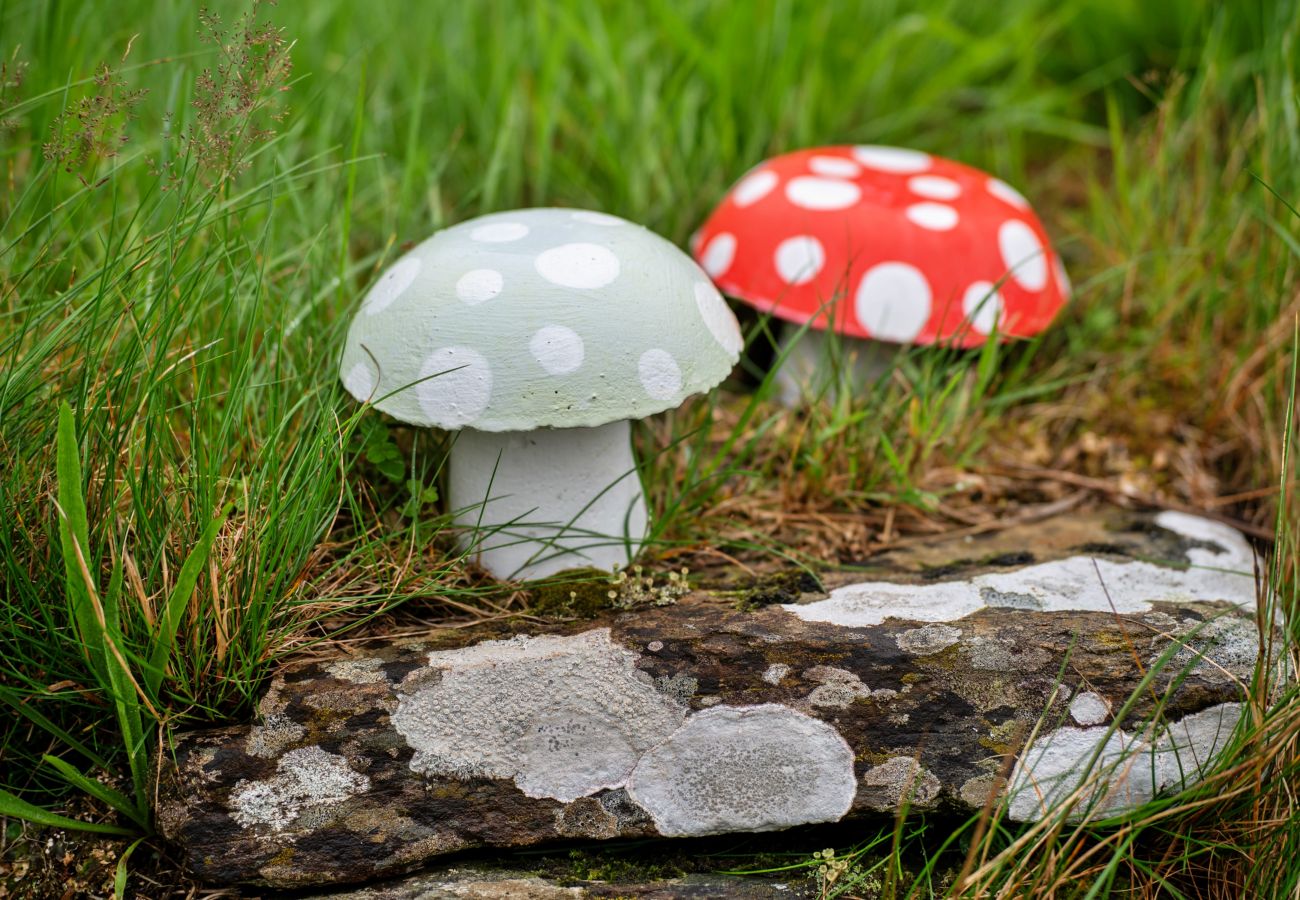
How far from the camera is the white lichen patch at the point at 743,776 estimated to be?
178 centimetres

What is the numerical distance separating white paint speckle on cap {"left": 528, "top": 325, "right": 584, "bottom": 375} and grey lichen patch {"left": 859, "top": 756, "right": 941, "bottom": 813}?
906 millimetres

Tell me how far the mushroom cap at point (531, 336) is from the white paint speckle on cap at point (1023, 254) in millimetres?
1111

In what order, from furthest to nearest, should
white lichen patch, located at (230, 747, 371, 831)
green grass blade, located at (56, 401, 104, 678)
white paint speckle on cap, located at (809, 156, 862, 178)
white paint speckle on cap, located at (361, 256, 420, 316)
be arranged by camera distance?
white paint speckle on cap, located at (809, 156, 862, 178), white paint speckle on cap, located at (361, 256, 420, 316), white lichen patch, located at (230, 747, 371, 831), green grass blade, located at (56, 401, 104, 678)

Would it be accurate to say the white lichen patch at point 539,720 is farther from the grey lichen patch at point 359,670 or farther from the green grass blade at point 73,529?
the green grass blade at point 73,529

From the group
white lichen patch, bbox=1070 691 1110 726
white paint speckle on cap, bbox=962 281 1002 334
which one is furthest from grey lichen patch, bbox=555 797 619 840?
white paint speckle on cap, bbox=962 281 1002 334

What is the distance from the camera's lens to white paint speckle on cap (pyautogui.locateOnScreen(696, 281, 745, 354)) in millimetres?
2012

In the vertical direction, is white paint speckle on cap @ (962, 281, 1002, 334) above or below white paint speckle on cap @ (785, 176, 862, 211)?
below

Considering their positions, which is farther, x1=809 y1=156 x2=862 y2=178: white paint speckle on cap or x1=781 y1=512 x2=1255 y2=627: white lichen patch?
x1=809 y1=156 x2=862 y2=178: white paint speckle on cap

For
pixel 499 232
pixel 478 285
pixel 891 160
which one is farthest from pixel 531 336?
pixel 891 160

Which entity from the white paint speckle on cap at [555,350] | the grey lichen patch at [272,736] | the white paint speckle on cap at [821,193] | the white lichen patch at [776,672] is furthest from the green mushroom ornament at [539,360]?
the white paint speckle on cap at [821,193]

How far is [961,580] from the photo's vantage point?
215 centimetres

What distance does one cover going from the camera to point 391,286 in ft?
6.47

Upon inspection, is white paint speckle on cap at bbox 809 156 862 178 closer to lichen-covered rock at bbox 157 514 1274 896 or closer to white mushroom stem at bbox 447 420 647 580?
white mushroom stem at bbox 447 420 647 580

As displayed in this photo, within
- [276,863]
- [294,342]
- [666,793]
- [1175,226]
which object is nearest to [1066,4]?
[1175,226]
